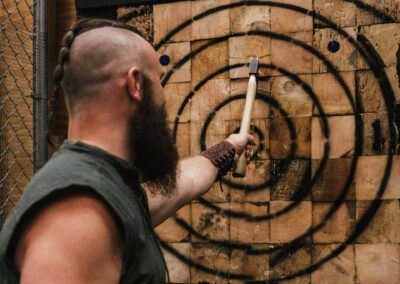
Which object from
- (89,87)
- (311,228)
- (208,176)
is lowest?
(311,228)

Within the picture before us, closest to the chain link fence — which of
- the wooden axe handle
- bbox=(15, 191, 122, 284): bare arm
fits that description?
the wooden axe handle

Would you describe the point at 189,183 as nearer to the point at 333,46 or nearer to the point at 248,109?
the point at 248,109

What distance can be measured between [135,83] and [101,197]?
39 centimetres

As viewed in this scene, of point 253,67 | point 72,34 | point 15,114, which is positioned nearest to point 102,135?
point 72,34

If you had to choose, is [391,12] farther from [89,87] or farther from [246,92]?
[89,87]

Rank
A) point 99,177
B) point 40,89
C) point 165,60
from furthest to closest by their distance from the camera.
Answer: point 165,60
point 40,89
point 99,177

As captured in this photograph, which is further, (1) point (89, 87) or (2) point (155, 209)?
(2) point (155, 209)

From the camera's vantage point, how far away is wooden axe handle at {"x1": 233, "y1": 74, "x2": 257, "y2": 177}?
2.60m

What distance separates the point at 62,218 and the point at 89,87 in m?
0.44

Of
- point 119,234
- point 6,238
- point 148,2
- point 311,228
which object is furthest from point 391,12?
point 6,238

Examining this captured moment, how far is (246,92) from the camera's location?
3.10 meters

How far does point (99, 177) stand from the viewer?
4.33ft

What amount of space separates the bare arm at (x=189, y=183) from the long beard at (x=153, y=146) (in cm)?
36

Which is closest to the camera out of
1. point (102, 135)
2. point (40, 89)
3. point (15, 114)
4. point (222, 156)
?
point (102, 135)
